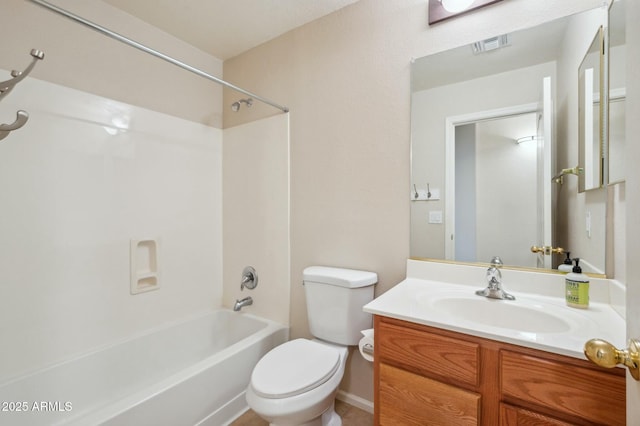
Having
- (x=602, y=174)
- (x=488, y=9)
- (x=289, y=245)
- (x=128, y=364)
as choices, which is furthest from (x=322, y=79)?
(x=128, y=364)

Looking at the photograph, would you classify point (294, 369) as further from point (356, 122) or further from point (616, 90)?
point (616, 90)

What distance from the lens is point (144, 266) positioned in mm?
1953

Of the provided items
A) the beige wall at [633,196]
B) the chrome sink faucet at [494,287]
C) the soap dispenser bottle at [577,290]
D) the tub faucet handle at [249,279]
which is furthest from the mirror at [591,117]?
the tub faucet handle at [249,279]

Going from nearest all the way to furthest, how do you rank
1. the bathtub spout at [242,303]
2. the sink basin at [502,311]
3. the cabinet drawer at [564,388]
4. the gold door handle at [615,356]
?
the gold door handle at [615,356] < the cabinet drawer at [564,388] < the sink basin at [502,311] < the bathtub spout at [242,303]

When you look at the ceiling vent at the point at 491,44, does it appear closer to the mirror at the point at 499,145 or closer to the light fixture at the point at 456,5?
the mirror at the point at 499,145

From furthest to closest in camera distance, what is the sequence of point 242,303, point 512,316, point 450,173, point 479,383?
point 242,303 → point 450,173 → point 512,316 → point 479,383

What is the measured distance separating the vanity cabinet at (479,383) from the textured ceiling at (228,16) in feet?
6.08

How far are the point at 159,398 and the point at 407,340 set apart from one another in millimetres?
1136

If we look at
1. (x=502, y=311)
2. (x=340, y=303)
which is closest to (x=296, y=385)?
(x=340, y=303)

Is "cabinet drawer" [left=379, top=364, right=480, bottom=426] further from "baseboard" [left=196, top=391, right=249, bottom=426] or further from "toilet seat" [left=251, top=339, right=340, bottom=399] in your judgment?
"baseboard" [left=196, top=391, right=249, bottom=426]

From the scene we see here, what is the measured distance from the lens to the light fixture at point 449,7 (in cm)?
136

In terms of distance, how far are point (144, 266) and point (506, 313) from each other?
2.11m

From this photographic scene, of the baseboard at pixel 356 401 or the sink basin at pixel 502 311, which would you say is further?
the baseboard at pixel 356 401

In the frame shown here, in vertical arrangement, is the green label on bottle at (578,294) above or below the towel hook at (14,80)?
below
